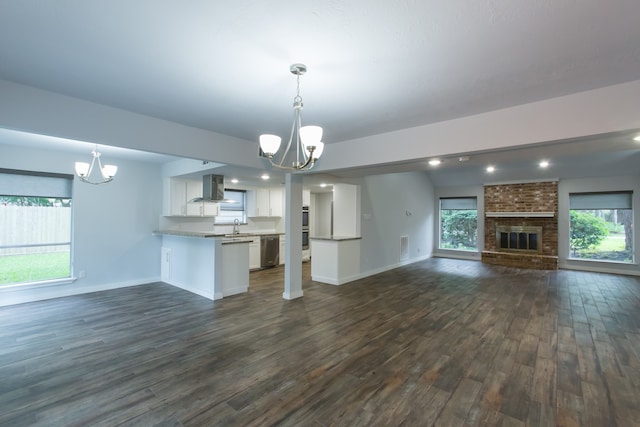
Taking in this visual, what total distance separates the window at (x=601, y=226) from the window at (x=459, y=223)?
242cm

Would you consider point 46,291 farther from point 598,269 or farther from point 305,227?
point 598,269

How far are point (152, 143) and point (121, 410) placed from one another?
99.2 inches

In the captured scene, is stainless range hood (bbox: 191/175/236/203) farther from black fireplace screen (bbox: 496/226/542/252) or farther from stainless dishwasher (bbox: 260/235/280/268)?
black fireplace screen (bbox: 496/226/542/252)

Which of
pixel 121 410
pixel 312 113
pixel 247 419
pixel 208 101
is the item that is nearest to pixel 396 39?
pixel 312 113

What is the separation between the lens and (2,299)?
4.46 meters

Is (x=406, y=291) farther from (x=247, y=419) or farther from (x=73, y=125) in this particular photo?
(x=73, y=125)

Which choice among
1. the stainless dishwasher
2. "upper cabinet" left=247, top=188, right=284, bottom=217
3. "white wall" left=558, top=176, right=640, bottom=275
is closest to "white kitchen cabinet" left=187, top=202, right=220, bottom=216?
"upper cabinet" left=247, top=188, right=284, bottom=217

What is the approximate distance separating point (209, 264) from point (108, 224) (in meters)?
2.39

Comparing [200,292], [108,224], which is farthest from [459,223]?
[108,224]

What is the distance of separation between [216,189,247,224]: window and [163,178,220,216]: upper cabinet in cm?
97

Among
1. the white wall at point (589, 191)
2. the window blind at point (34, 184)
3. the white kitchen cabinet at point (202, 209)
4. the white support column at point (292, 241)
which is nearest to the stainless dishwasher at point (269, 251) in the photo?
the white kitchen cabinet at point (202, 209)

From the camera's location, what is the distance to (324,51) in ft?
6.18

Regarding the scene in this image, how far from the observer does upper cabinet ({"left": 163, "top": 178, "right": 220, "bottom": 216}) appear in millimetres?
6055

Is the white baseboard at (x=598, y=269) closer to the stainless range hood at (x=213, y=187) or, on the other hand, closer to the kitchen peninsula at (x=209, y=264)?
the kitchen peninsula at (x=209, y=264)
